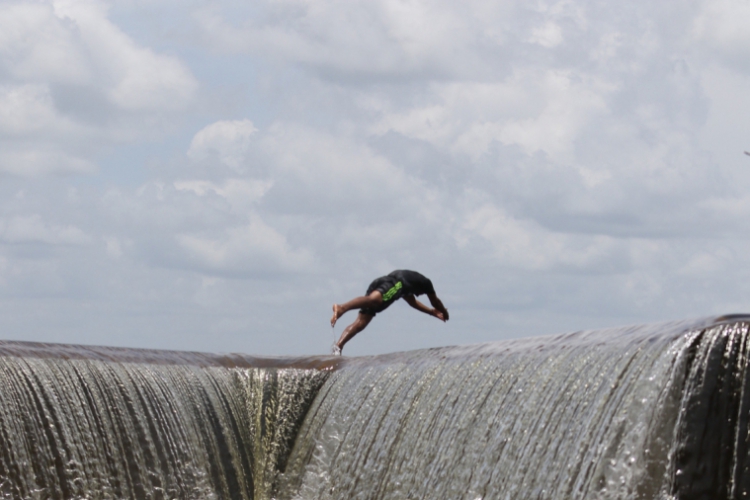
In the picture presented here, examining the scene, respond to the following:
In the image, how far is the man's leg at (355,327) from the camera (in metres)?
15.9

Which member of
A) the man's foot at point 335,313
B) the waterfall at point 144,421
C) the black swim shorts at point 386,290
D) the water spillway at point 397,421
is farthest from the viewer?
the black swim shorts at point 386,290

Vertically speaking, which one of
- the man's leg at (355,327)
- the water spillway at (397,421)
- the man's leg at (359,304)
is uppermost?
the man's leg at (359,304)

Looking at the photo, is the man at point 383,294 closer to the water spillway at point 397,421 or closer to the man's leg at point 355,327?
the man's leg at point 355,327

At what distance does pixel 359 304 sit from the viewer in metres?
15.5

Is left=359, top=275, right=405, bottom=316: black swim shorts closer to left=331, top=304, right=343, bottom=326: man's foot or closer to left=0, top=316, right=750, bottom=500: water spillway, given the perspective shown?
left=331, top=304, right=343, bottom=326: man's foot

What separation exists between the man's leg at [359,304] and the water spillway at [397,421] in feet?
2.42

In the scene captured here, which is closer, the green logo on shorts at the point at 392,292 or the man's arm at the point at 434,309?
the green logo on shorts at the point at 392,292

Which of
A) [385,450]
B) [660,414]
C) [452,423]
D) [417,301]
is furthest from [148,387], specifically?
[660,414]

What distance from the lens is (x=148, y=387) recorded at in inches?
503

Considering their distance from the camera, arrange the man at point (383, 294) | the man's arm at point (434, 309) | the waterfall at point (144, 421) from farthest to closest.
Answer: the man's arm at point (434, 309)
the man at point (383, 294)
the waterfall at point (144, 421)

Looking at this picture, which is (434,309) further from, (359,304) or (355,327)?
(359,304)

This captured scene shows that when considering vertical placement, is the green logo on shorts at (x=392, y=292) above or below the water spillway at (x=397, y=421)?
above

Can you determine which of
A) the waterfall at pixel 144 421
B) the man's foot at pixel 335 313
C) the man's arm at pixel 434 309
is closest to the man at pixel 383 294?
the man's arm at pixel 434 309

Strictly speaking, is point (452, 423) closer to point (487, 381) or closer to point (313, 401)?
point (487, 381)
